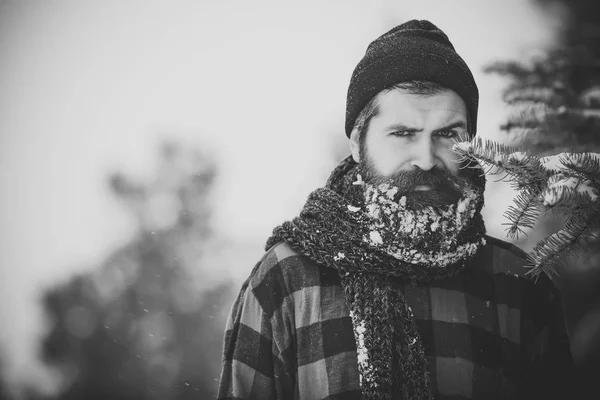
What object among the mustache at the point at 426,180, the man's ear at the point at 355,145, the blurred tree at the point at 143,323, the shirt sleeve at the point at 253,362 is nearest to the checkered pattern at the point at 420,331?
the shirt sleeve at the point at 253,362

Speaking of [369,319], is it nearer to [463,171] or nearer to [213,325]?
[463,171]

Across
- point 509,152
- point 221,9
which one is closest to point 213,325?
point 509,152

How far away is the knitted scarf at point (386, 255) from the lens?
1.37 m

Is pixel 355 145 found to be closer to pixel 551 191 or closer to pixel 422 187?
pixel 422 187

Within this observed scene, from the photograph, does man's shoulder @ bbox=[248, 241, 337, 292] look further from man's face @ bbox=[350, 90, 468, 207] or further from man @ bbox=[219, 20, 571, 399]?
man's face @ bbox=[350, 90, 468, 207]

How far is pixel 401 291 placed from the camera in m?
1.55

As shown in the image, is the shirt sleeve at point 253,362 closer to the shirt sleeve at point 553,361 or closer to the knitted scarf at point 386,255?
the knitted scarf at point 386,255

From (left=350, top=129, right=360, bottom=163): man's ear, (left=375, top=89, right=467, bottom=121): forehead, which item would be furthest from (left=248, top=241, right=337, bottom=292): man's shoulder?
(left=375, top=89, right=467, bottom=121): forehead

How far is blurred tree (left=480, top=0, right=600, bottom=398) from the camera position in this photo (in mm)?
955

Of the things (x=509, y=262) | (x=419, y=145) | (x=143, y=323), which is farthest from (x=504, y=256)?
(x=143, y=323)

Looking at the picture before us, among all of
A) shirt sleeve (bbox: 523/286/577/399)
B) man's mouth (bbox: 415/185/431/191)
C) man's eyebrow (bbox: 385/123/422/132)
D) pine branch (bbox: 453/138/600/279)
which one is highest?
man's eyebrow (bbox: 385/123/422/132)

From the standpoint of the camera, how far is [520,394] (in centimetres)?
150

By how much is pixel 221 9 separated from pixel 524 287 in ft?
75.9

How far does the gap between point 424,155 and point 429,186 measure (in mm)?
123
